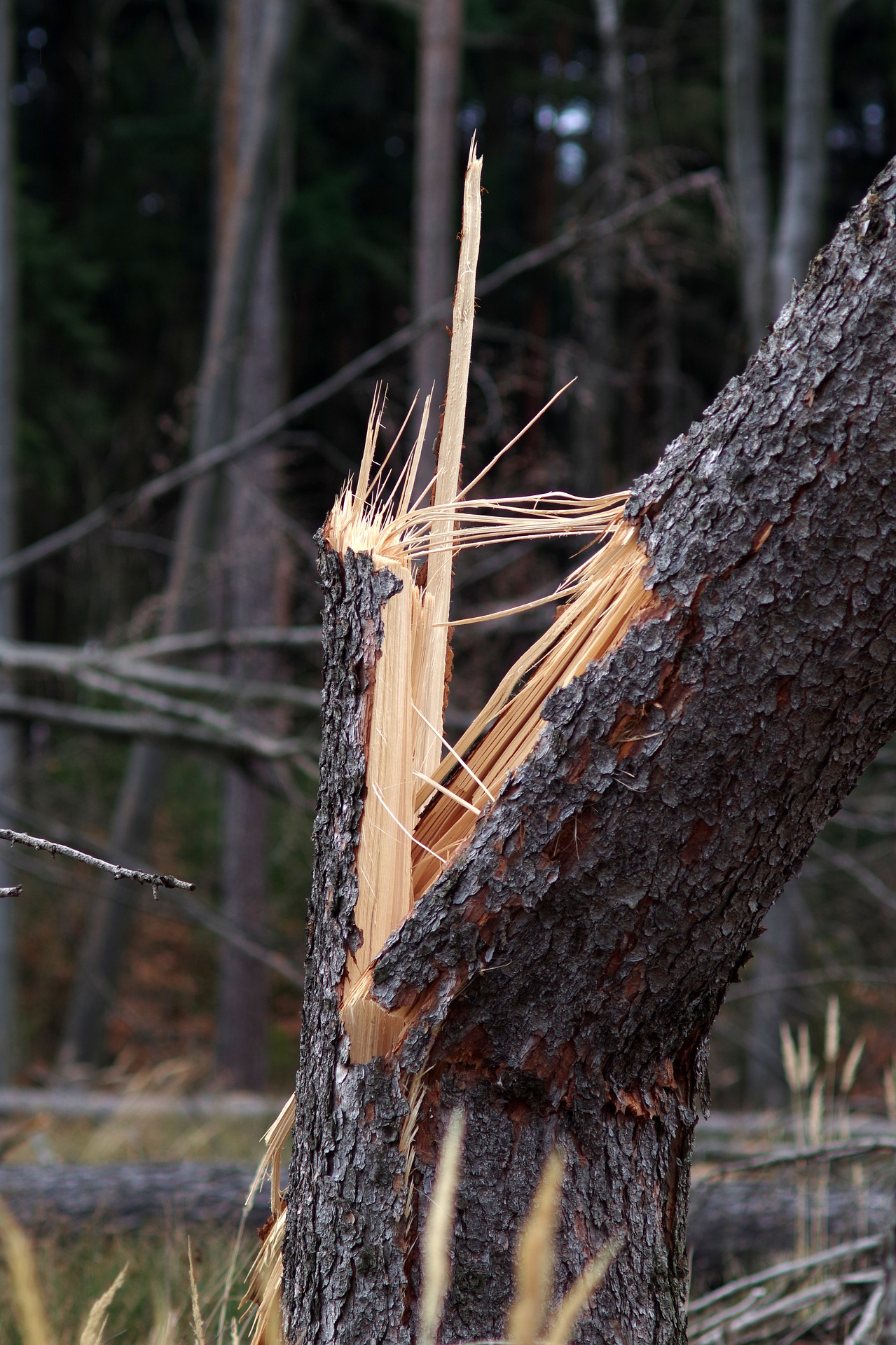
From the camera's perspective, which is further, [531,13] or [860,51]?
[860,51]

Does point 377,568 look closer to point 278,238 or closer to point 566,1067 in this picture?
point 566,1067

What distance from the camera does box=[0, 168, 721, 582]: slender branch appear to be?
13.2ft

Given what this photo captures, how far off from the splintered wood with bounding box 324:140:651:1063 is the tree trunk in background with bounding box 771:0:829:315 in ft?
15.3

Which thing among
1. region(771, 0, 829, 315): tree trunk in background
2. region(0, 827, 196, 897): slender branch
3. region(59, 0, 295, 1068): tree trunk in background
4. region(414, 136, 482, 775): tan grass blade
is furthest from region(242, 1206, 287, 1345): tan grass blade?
region(771, 0, 829, 315): tree trunk in background

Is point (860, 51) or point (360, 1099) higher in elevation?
point (860, 51)

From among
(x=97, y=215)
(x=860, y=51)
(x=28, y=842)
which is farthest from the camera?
(x=860, y=51)

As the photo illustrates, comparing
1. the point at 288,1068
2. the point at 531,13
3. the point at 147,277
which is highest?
the point at 531,13

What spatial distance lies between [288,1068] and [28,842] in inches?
379

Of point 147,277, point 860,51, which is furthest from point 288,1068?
point 860,51

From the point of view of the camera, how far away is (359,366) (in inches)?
175

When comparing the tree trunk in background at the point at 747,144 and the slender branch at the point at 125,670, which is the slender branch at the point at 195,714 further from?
the tree trunk in background at the point at 747,144

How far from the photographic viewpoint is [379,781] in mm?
1448

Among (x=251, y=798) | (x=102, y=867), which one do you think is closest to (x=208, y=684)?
(x=102, y=867)

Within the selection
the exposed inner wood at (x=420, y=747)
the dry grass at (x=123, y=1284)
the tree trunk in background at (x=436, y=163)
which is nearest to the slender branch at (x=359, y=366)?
the tree trunk in background at (x=436, y=163)
